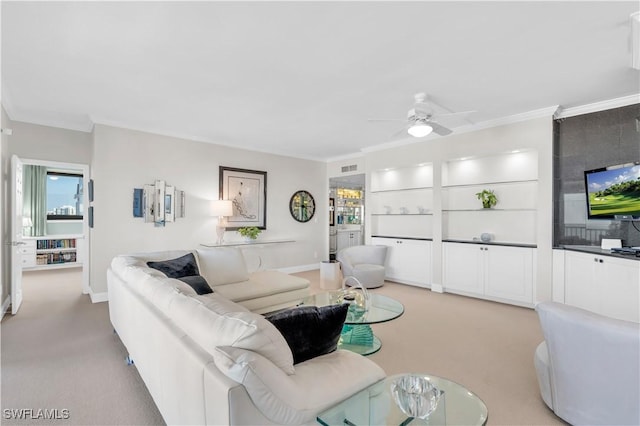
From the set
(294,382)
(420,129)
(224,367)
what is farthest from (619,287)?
(224,367)

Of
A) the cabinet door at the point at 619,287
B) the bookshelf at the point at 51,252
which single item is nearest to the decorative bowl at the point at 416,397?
the cabinet door at the point at 619,287

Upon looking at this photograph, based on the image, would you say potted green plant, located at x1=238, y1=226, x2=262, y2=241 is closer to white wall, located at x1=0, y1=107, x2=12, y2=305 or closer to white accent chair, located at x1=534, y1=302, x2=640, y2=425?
white wall, located at x1=0, y1=107, x2=12, y2=305

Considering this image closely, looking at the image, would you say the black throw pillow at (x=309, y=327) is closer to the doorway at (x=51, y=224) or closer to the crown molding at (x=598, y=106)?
the crown molding at (x=598, y=106)

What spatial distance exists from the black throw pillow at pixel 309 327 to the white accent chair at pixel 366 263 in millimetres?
3606

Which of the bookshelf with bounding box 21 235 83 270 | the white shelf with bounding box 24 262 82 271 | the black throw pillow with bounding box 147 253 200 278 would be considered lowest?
the white shelf with bounding box 24 262 82 271

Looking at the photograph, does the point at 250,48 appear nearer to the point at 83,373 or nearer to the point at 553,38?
the point at 553,38

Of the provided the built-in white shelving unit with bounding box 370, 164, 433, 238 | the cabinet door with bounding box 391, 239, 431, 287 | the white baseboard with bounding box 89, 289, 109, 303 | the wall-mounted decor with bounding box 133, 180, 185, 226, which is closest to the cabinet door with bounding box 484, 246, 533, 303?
the cabinet door with bounding box 391, 239, 431, 287

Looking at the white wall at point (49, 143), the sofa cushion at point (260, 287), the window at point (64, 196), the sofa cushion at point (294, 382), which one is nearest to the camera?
the sofa cushion at point (294, 382)

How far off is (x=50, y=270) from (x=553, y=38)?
9978 mm

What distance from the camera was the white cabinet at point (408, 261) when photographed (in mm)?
5379

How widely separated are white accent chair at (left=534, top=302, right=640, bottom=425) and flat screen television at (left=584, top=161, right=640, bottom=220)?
2715 mm

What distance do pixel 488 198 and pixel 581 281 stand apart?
1.65m

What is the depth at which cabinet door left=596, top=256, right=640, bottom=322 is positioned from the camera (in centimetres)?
313

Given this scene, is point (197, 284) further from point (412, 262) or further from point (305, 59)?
point (412, 262)
